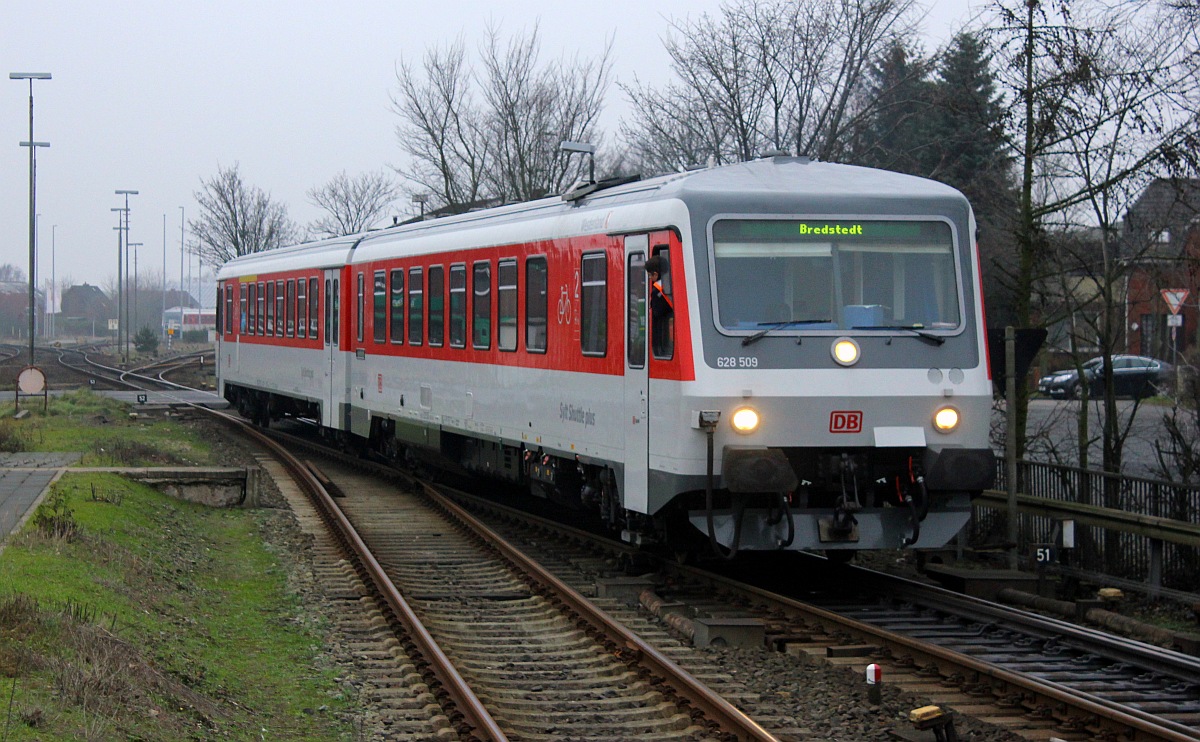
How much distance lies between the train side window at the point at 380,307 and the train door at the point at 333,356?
157cm

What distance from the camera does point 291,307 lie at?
23547 millimetres

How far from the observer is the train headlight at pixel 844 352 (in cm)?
1031

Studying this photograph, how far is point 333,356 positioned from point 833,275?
11.9m

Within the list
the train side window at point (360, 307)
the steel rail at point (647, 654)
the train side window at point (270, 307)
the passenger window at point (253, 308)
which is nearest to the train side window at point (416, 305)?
the train side window at point (360, 307)

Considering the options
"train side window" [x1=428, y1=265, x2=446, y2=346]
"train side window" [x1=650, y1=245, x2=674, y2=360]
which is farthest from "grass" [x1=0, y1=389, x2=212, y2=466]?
"train side window" [x1=650, y1=245, x2=674, y2=360]

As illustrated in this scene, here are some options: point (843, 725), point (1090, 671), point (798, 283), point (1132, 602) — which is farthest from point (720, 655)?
point (1132, 602)

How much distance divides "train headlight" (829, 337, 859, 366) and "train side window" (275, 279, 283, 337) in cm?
1577

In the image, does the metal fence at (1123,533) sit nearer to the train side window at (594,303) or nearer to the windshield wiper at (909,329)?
the windshield wiper at (909,329)

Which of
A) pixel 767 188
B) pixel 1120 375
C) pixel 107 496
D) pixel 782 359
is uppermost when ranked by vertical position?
pixel 767 188

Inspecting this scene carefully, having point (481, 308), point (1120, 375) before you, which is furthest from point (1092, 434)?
point (481, 308)

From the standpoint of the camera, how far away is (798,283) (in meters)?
10.4

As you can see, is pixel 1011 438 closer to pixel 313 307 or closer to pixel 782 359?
pixel 782 359

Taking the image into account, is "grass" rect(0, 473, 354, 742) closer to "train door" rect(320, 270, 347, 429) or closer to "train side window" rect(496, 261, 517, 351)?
"train side window" rect(496, 261, 517, 351)

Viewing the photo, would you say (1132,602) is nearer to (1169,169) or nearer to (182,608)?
(1169,169)
